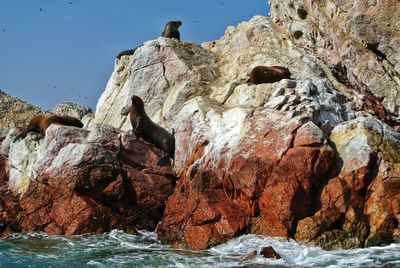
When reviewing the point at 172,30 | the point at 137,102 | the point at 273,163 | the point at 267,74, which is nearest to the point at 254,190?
the point at 273,163

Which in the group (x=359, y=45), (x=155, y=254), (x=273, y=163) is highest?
(x=359, y=45)

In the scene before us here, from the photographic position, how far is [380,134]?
44.7ft

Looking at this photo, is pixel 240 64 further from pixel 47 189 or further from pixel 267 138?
pixel 47 189

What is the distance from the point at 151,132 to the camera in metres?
16.3

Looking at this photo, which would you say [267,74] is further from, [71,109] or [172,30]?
[71,109]

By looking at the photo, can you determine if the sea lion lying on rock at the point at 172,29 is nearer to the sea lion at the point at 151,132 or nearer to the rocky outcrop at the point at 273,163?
the rocky outcrop at the point at 273,163

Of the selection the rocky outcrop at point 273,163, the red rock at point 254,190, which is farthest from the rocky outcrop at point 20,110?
the red rock at point 254,190

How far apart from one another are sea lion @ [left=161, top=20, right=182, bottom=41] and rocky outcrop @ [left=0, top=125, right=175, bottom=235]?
317 inches

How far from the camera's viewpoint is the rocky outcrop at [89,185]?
1381 centimetres

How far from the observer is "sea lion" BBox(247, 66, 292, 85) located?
16.9 m

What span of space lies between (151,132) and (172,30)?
24.7ft

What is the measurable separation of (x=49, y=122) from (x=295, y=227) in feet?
28.5

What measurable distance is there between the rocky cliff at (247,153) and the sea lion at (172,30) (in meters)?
3.07

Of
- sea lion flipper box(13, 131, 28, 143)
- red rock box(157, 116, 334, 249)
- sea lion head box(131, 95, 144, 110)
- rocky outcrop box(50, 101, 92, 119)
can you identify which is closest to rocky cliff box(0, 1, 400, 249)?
red rock box(157, 116, 334, 249)
